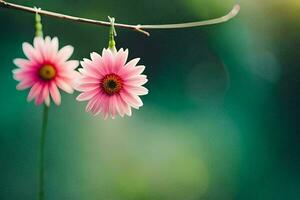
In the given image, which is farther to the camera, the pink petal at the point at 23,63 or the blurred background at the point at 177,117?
the blurred background at the point at 177,117

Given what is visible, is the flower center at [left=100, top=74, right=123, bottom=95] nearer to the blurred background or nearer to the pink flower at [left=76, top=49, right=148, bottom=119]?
the pink flower at [left=76, top=49, right=148, bottom=119]

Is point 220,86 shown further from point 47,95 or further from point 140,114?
point 47,95

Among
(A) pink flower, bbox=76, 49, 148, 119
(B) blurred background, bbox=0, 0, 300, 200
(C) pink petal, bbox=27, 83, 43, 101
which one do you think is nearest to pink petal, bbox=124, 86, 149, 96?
(A) pink flower, bbox=76, 49, 148, 119

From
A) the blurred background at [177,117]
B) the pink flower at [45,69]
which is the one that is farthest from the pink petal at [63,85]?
the blurred background at [177,117]

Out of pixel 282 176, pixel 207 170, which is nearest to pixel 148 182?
pixel 207 170

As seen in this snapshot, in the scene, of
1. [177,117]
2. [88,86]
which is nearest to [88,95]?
[88,86]

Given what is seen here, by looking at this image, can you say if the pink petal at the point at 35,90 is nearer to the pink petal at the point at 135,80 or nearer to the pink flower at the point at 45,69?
the pink flower at the point at 45,69

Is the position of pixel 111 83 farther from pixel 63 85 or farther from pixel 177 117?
pixel 177 117

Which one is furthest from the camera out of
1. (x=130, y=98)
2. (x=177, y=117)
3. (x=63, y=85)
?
(x=177, y=117)
